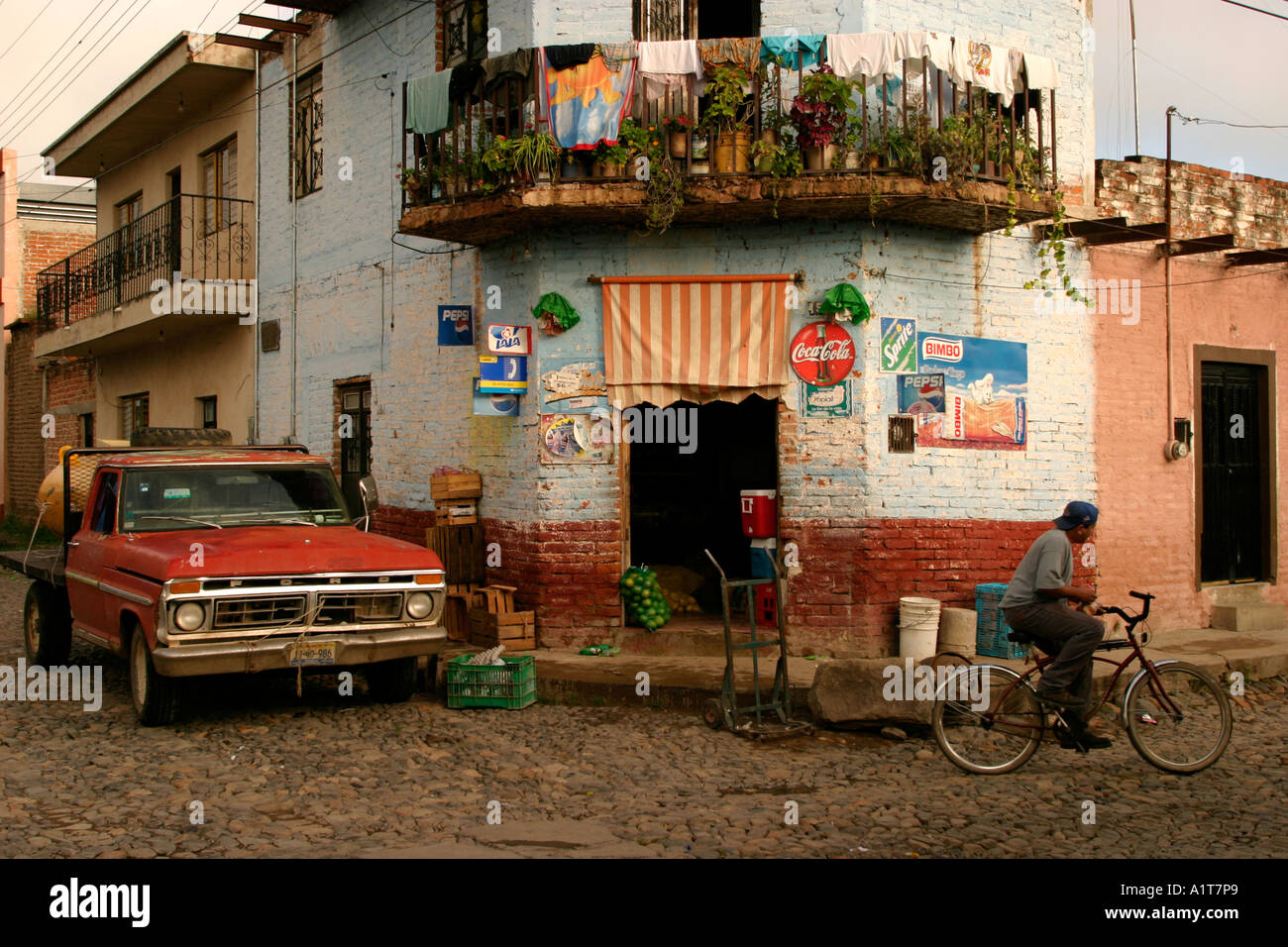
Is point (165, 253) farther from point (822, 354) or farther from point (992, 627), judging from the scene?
point (992, 627)

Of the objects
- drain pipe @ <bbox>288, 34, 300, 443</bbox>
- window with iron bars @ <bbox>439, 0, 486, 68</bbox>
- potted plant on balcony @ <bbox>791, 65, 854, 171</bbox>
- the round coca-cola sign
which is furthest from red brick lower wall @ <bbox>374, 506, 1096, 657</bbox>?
drain pipe @ <bbox>288, 34, 300, 443</bbox>

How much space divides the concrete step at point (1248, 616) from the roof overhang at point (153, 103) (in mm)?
14131

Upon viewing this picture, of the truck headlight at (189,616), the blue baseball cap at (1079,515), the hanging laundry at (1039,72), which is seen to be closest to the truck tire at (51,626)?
the truck headlight at (189,616)

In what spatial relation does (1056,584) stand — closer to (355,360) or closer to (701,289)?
(701,289)

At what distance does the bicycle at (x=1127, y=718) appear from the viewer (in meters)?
6.72

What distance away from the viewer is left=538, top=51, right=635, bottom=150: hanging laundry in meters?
9.26

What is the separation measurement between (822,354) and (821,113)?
2.06 m

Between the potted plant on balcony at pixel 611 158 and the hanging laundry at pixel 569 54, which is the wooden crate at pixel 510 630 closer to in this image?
the potted plant on balcony at pixel 611 158

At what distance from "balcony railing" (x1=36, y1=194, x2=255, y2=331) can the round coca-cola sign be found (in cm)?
911

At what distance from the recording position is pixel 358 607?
7.70 meters

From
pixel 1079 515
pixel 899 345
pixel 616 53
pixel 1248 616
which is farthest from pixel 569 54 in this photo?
pixel 1248 616

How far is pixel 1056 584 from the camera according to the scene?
6.77 metres

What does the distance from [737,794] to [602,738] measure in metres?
1.51

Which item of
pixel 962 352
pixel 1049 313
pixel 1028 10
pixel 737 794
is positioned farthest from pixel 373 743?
pixel 1028 10
